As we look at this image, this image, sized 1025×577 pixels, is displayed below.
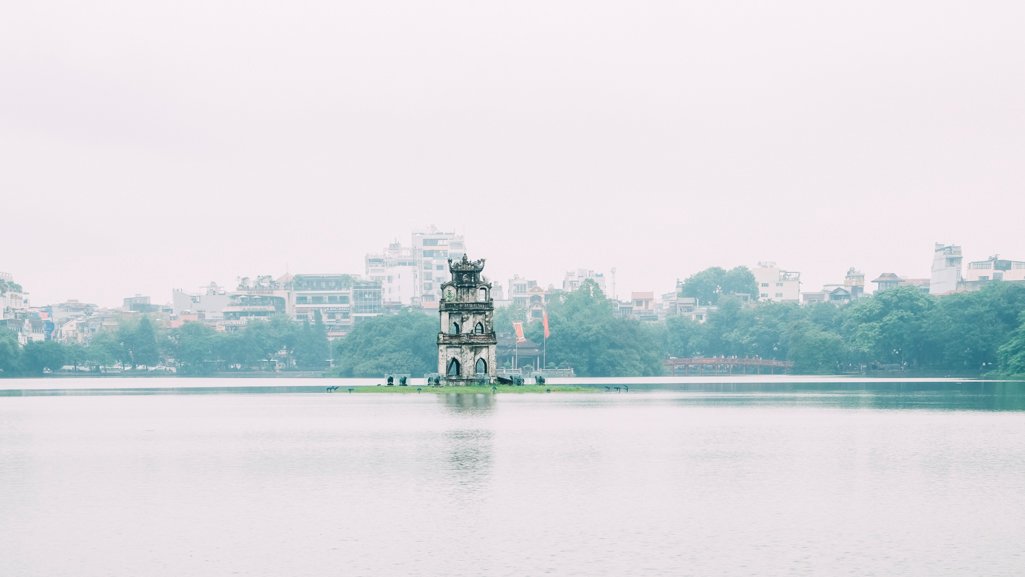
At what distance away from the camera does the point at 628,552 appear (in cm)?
3744

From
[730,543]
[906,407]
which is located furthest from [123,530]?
[906,407]

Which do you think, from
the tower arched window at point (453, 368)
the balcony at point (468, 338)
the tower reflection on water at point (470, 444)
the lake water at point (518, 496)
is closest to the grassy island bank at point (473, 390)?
the tower arched window at point (453, 368)

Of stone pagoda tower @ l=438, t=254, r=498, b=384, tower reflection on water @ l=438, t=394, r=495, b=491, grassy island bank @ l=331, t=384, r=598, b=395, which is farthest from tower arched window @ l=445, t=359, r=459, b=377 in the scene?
tower reflection on water @ l=438, t=394, r=495, b=491

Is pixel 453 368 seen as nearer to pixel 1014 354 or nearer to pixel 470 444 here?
pixel 470 444

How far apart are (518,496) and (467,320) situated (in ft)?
249

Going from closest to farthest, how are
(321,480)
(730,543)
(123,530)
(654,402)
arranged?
(730,543) → (123,530) → (321,480) → (654,402)

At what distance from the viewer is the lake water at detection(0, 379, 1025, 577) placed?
36750 millimetres

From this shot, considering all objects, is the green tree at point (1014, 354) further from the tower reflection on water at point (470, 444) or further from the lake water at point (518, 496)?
the lake water at point (518, 496)

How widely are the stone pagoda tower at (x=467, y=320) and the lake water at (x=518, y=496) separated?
116 feet

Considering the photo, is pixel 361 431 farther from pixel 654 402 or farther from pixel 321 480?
pixel 654 402

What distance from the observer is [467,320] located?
123750 mm

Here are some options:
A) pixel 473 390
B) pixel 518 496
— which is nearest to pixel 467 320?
pixel 473 390

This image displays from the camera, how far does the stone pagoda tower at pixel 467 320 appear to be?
405 ft

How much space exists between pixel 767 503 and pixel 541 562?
11961 mm
